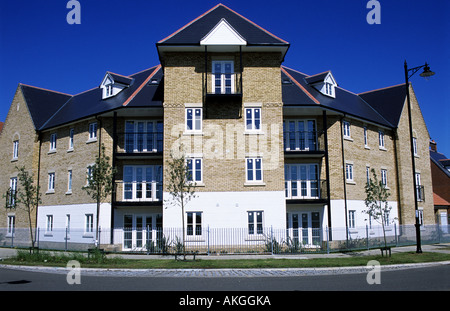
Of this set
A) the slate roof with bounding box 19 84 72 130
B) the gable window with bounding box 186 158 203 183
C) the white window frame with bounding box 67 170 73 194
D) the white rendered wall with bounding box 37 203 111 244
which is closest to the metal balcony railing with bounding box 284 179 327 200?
the gable window with bounding box 186 158 203 183

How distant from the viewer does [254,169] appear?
77.4ft

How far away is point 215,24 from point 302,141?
366 inches

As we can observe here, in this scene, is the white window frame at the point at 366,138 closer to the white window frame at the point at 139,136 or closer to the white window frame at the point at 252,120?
the white window frame at the point at 252,120

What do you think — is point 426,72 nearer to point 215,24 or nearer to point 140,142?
point 215,24

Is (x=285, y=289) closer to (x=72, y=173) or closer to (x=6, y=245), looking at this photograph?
(x=72, y=173)

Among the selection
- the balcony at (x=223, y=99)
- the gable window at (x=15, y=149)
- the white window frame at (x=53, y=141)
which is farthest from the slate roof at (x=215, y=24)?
the gable window at (x=15, y=149)

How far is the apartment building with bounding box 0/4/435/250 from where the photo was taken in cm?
2338

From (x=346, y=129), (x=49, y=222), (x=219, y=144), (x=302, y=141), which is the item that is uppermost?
(x=346, y=129)

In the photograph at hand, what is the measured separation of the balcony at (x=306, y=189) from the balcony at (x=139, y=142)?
27.8 feet

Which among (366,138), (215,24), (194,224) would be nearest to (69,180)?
(194,224)

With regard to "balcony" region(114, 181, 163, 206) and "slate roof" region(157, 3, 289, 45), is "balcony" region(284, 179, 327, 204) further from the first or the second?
"slate roof" region(157, 3, 289, 45)

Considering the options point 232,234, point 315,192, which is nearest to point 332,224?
point 315,192

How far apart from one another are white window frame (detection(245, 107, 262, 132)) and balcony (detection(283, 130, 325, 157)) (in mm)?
2827

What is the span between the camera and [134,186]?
25.8 meters
